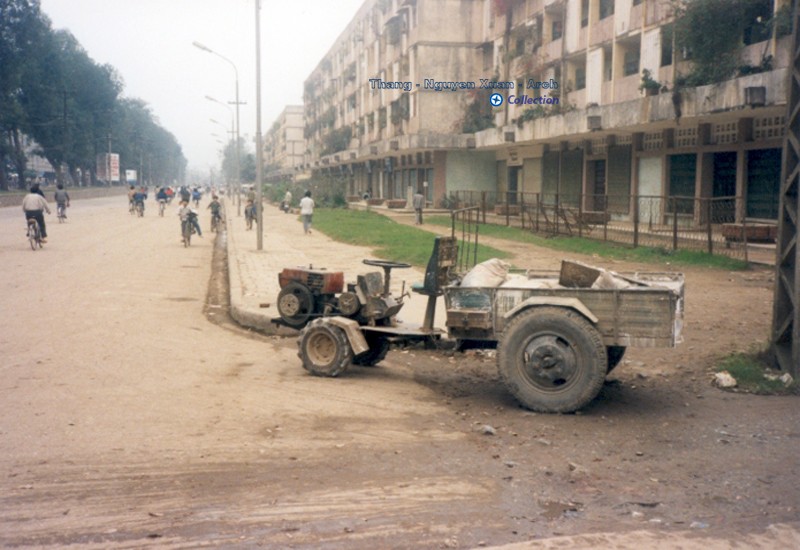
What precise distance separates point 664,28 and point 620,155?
6.28 m

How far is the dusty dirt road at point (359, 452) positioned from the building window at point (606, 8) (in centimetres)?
2484

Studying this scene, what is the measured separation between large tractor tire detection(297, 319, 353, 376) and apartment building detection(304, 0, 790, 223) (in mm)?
13110

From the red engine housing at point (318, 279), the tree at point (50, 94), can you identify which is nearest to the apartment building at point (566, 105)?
the red engine housing at point (318, 279)

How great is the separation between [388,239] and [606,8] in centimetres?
1531

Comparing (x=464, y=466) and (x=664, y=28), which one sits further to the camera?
(x=664, y=28)

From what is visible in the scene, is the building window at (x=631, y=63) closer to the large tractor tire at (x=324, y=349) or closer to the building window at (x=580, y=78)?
the building window at (x=580, y=78)

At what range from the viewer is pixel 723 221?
17.9 metres

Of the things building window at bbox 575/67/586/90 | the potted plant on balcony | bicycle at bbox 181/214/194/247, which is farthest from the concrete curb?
building window at bbox 575/67/586/90

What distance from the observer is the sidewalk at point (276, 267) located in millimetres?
10664

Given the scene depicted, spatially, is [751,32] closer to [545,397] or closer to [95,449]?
[545,397]

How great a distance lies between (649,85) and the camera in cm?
2558

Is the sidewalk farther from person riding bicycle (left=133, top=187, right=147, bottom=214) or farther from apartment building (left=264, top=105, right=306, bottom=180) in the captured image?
apartment building (left=264, top=105, right=306, bottom=180)

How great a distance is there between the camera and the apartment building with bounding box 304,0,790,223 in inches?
879

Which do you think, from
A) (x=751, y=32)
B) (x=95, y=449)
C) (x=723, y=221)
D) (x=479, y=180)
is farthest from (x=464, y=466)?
(x=479, y=180)
